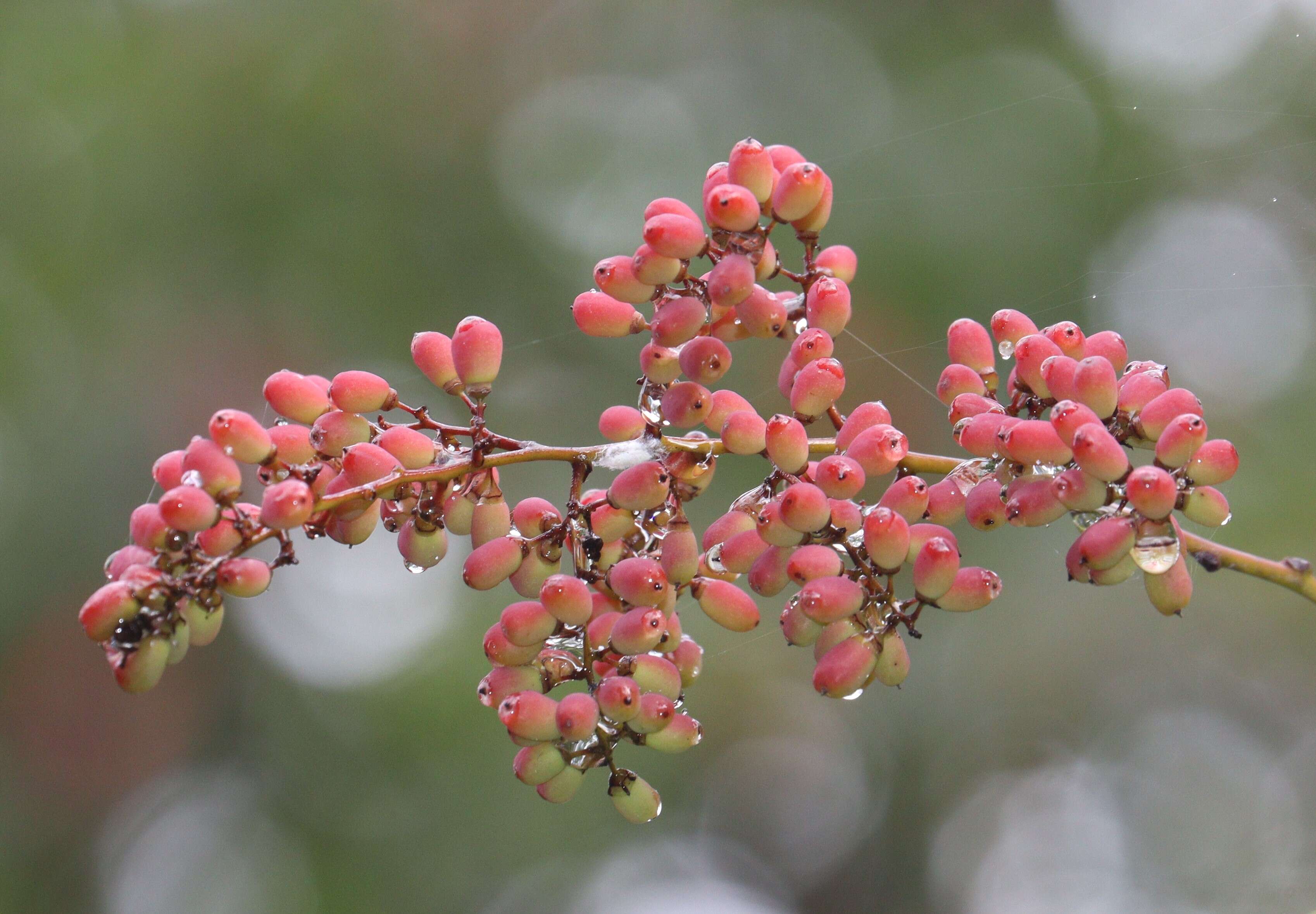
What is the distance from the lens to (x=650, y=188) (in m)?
3.51

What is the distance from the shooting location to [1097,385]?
917 millimetres

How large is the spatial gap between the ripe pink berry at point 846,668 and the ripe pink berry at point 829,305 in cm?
33

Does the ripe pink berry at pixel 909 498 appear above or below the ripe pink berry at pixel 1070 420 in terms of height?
below

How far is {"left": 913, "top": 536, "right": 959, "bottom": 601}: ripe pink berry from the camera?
3.08 feet

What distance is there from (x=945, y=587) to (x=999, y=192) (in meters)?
2.27

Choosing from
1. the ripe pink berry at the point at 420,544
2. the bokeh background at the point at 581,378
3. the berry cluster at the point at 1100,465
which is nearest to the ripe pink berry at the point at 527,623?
the ripe pink berry at the point at 420,544

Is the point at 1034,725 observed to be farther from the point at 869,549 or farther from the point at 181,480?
the point at 181,480

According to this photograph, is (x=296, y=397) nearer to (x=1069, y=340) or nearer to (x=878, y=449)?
(x=878, y=449)

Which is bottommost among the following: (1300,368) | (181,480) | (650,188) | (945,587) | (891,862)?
(891,862)

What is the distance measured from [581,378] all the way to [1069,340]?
246 centimetres

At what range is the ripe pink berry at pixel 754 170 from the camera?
1.00m

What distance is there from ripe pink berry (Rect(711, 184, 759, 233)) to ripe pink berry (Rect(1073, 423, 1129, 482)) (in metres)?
0.39

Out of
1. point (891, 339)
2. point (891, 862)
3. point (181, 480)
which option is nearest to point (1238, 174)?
point (891, 339)

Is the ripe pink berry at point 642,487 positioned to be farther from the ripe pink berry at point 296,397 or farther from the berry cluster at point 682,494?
the ripe pink berry at point 296,397
